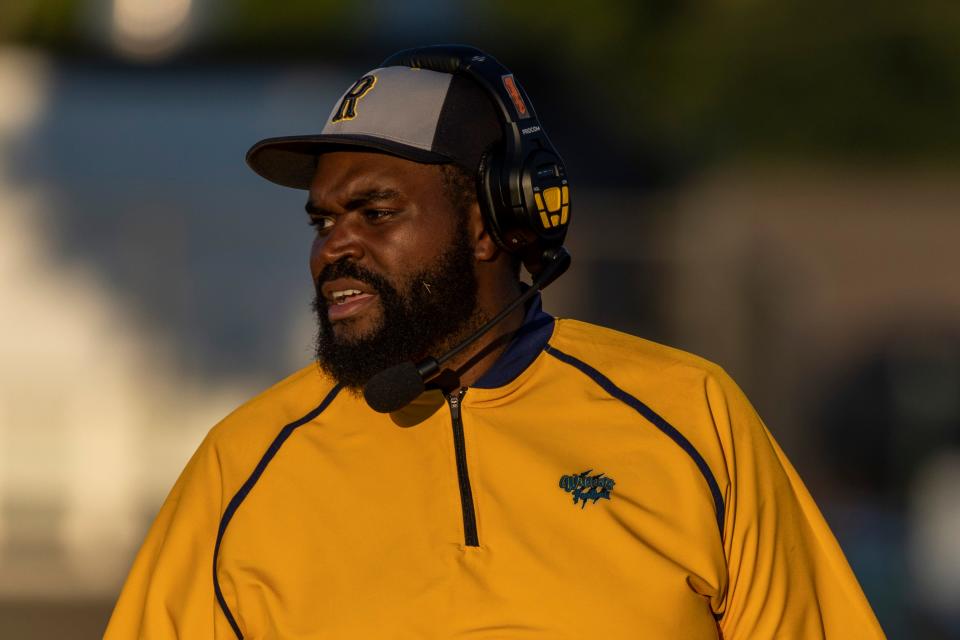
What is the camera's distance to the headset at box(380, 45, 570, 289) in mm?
3037

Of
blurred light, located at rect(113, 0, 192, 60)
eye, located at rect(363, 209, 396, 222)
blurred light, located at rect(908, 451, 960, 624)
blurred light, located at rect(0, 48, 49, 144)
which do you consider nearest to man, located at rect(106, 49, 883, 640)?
eye, located at rect(363, 209, 396, 222)

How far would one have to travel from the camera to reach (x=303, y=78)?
10.6m

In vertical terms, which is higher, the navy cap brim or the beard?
the navy cap brim

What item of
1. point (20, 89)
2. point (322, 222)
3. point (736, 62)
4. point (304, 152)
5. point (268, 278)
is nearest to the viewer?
point (322, 222)

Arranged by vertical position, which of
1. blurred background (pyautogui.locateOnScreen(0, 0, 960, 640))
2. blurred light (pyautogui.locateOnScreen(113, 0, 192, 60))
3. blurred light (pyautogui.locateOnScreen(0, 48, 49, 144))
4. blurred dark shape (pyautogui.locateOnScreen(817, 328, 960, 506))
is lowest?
blurred dark shape (pyautogui.locateOnScreen(817, 328, 960, 506))

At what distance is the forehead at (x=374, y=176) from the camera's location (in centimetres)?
300

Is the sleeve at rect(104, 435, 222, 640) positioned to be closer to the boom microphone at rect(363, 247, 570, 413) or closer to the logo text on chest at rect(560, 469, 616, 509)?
the boom microphone at rect(363, 247, 570, 413)

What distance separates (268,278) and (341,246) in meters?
7.33

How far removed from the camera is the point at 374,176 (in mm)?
3006

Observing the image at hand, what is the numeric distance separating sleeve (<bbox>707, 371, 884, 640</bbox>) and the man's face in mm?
586

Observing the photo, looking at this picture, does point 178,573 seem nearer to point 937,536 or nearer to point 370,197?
point 370,197

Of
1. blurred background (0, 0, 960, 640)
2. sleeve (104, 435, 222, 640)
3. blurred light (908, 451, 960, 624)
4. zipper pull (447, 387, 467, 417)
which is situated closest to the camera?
sleeve (104, 435, 222, 640)

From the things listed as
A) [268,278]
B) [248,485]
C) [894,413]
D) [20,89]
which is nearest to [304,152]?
[248,485]

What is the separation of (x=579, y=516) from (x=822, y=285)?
52.8 feet
